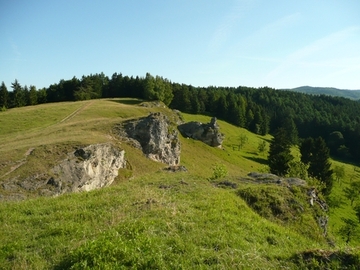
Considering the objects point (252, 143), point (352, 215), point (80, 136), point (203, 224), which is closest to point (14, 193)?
point (80, 136)

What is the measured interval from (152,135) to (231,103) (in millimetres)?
86014

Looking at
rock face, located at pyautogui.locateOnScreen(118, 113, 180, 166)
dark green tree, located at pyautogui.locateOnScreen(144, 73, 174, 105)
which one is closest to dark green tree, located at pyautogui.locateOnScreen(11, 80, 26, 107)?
dark green tree, located at pyautogui.locateOnScreen(144, 73, 174, 105)

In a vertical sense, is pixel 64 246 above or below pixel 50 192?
above

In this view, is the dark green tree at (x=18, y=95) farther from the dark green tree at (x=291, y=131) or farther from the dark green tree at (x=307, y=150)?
the dark green tree at (x=291, y=131)

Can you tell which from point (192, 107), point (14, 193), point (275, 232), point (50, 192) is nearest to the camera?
point (275, 232)

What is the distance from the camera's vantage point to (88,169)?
32875mm

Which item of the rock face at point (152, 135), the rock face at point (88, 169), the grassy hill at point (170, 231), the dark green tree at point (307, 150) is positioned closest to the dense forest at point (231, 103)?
the dark green tree at point (307, 150)

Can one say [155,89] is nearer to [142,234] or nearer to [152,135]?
[152,135]

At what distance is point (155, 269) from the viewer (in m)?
6.84

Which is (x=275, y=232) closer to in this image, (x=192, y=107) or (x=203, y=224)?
(x=203, y=224)

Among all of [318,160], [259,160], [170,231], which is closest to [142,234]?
[170,231]

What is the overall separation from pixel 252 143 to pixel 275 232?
10094 cm

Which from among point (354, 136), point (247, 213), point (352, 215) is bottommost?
point (352, 215)

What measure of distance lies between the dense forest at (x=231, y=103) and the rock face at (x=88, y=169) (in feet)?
178
